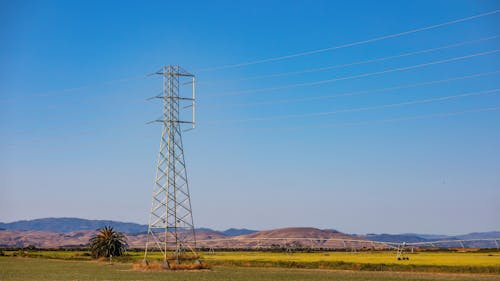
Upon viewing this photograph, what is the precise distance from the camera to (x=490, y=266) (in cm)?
6334

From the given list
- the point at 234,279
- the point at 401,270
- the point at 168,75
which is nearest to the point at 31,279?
the point at 234,279

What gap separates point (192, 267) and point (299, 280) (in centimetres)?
2252

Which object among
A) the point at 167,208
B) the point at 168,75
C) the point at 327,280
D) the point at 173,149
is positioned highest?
the point at 168,75

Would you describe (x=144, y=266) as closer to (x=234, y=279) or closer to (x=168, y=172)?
(x=168, y=172)

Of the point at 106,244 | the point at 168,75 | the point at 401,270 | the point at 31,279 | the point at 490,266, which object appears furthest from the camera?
the point at 106,244

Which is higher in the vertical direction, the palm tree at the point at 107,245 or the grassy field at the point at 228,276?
the palm tree at the point at 107,245

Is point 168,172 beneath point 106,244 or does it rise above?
above

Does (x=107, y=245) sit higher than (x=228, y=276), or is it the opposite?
(x=107, y=245)

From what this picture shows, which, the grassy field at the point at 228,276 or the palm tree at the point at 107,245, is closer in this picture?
the grassy field at the point at 228,276

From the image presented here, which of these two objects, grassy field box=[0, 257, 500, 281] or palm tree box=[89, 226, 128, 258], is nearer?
grassy field box=[0, 257, 500, 281]

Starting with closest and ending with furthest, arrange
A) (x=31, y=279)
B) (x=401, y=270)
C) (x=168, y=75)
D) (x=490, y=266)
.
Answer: (x=31, y=279)
(x=490, y=266)
(x=401, y=270)
(x=168, y=75)

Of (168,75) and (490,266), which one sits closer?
(490,266)

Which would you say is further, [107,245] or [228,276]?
[107,245]

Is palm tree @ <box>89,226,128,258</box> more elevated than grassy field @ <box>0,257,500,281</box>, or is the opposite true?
palm tree @ <box>89,226,128,258</box>
